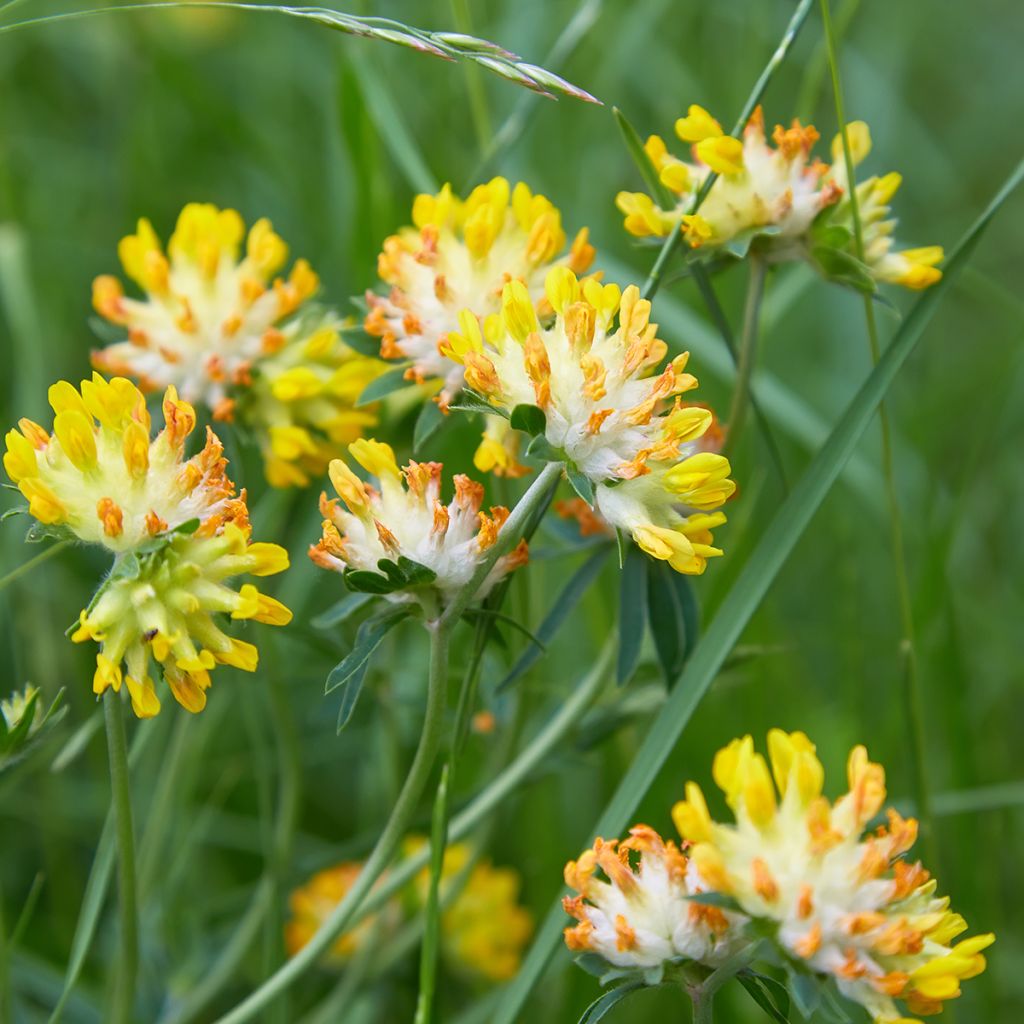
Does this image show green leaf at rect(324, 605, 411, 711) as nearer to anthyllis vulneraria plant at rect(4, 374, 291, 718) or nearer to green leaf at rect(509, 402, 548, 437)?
anthyllis vulneraria plant at rect(4, 374, 291, 718)

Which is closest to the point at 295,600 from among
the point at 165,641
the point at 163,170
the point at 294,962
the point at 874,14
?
the point at 294,962

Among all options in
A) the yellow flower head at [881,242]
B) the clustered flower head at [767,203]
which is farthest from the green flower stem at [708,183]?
the yellow flower head at [881,242]

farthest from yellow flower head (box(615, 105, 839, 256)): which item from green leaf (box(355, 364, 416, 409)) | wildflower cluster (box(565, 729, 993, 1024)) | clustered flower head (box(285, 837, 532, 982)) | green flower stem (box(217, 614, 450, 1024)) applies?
clustered flower head (box(285, 837, 532, 982))

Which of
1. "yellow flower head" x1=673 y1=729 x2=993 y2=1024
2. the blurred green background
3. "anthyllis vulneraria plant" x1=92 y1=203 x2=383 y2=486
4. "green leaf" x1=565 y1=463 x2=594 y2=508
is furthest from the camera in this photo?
the blurred green background

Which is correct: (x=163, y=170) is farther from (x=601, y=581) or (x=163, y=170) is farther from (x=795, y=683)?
(x=795, y=683)

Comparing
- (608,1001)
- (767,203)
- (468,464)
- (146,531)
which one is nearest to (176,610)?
(146,531)

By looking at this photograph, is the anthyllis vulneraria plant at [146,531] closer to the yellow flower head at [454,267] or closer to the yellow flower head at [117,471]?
the yellow flower head at [117,471]
